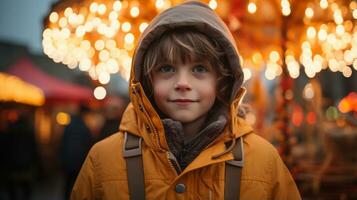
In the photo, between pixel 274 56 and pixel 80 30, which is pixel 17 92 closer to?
pixel 80 30

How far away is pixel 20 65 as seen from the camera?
1362 centimetres

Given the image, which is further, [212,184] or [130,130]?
[130,130]

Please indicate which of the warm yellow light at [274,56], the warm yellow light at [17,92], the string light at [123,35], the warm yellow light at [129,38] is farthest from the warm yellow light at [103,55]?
the warm yellow light at [17,92]

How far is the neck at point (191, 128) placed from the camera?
72.6 inches

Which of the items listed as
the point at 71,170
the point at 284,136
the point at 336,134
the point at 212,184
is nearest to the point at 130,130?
the point at 212,184

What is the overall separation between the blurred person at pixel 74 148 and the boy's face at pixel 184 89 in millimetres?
4070

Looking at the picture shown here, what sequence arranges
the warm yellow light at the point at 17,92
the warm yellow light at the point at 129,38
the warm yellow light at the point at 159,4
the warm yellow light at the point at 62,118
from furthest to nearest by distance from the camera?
the warm yellow light at the point at 62,118 → the warm yellow light at the point at 17,92 → the warm yellow light at the point at 129,38 → the warm yellow light at the point at 159,4

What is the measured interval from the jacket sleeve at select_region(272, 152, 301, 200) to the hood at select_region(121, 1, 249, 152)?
0.24 metres

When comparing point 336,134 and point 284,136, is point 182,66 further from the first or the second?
point 336,134

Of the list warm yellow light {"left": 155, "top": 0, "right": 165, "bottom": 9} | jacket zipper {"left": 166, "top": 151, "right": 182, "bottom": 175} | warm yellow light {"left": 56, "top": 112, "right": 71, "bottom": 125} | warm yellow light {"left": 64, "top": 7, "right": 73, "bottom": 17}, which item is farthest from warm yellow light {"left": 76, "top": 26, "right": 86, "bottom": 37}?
warm yellow light {"left": 56, "top": 112, "right": 71, "bottom": 125}

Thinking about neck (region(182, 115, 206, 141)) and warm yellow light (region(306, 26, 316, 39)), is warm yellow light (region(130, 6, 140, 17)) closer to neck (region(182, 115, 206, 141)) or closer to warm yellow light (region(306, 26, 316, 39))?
warm yellow light (region(306, 26, 316, 39))

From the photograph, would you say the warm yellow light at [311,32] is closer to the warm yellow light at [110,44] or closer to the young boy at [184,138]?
the warm yellow light at [110,44]

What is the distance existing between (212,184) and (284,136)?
307 cm

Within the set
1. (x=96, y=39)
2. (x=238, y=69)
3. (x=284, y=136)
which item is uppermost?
(x=96, y=39)
